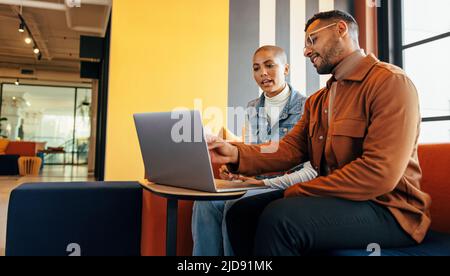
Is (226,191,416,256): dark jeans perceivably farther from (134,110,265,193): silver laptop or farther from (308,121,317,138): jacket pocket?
(308,121,317,138): jacket pocket

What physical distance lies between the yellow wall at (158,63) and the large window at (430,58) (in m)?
2.00

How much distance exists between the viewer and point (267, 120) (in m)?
2.14

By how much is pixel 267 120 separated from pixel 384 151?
111 cm

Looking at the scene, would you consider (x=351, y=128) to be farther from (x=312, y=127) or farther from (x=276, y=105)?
(x=276, y=105)

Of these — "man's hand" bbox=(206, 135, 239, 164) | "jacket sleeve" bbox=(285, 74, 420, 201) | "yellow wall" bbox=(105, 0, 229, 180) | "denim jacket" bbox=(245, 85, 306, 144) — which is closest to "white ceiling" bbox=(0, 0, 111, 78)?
"yellow wall" bbox=(105, 0, 229, 180)

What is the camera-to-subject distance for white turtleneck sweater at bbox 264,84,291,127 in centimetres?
210

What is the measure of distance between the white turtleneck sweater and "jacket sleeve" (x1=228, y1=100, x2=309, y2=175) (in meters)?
0.46

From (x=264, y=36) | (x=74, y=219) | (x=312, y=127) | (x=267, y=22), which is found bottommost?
(x=74, y=219)

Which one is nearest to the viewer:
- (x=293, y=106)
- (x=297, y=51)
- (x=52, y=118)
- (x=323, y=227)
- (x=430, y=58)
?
(x=323, y=227)

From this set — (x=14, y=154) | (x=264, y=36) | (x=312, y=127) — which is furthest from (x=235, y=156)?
(x=14, y=154)

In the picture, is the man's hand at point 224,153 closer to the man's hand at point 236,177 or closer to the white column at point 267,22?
the man's hand at point 236,177

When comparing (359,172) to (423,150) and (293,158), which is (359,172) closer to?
(293,158)
